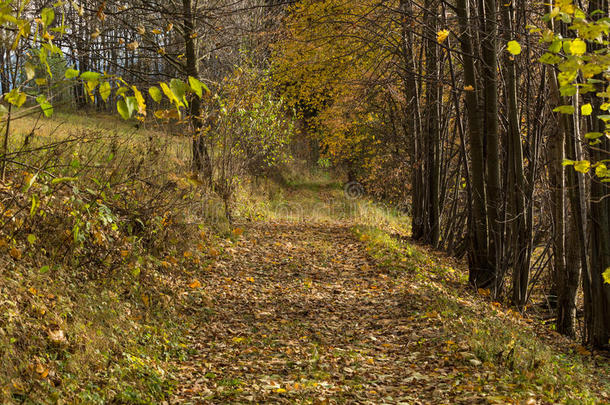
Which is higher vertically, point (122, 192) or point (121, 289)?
point (122, 192)

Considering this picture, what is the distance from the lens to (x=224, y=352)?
5.69m

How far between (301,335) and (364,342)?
79cm

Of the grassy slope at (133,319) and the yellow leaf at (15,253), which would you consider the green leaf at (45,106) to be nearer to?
the grassy slope at (133,319)

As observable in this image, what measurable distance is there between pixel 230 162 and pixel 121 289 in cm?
667

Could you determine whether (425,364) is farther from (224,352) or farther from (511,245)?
(511,245)

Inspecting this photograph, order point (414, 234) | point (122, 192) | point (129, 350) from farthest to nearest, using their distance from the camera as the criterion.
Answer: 1. point (414, 234)
2. point (122, 192)
3. point (129, 350)

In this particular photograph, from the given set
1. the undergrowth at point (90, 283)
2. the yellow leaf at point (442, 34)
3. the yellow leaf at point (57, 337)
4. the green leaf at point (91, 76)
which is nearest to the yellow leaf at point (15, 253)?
the undergrowth at point (90, 283)

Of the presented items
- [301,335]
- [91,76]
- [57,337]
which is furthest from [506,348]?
[91,76]

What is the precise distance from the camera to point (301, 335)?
20.8 feet

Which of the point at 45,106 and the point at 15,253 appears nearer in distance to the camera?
the point at 45,106

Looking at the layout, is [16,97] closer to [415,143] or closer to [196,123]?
[196,123]

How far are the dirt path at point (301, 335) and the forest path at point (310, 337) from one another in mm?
11

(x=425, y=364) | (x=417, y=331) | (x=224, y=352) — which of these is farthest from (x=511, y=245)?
(x=224, y=352)

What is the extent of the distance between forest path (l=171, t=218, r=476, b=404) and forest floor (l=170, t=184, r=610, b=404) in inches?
0.7
